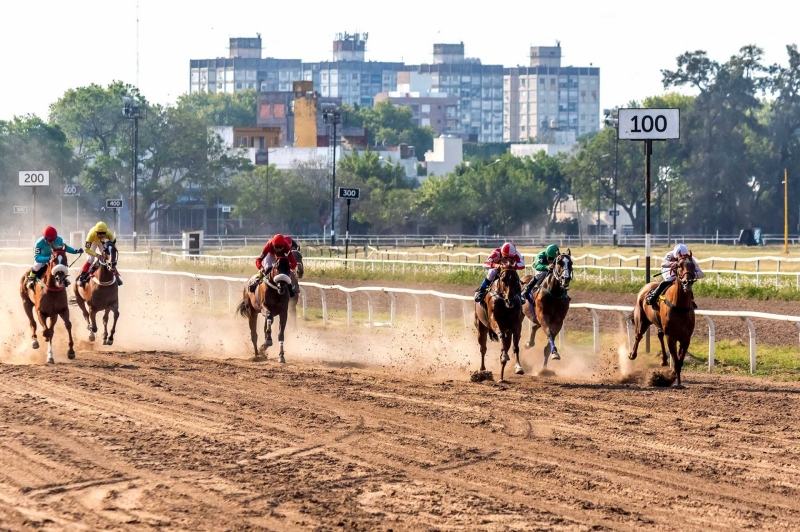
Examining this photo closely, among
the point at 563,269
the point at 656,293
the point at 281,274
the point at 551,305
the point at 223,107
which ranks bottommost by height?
the point at 551,305

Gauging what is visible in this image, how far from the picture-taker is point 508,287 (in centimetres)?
1473

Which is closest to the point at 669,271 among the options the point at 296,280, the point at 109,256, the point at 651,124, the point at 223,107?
the point at 651,124

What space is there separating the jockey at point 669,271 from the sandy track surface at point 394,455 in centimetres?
113

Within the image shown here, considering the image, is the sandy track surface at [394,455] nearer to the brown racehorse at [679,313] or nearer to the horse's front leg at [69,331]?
the brown racehorse at [679,313]

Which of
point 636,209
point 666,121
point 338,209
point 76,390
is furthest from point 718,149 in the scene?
point 76,390

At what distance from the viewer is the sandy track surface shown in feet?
25.5

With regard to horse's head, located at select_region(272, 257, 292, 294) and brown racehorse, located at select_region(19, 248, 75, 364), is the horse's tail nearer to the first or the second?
horse's head, located at select_region(272, 257, 292, 294)

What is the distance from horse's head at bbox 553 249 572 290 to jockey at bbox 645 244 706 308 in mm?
1013

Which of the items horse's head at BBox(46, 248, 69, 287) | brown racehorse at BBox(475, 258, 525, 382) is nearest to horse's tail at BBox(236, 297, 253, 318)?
horse's head at BBox(46, 248, 69, 287)

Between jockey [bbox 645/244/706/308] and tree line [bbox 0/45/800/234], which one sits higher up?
tree line [bbox 0/45/800/234]

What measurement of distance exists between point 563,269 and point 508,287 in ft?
2.91

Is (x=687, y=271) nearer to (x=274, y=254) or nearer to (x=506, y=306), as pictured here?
(x=506, y=306)

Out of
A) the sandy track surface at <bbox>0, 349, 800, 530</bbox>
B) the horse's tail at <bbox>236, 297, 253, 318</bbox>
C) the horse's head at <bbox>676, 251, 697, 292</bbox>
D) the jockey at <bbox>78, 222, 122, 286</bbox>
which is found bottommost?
the sandy track surface at <bbox>0, 349, 800, 530</bbox>

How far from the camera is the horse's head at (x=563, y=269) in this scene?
15.1 m
